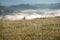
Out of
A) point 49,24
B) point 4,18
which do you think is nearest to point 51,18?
point 49,24

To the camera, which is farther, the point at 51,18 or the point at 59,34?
the point at 51,18

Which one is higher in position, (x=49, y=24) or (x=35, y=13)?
(x=35, y=13)

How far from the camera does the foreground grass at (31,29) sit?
268cm

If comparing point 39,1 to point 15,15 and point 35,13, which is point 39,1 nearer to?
point 35,13

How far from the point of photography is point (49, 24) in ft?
9.58

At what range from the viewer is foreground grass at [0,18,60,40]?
2.68 metres

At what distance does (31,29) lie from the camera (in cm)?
281

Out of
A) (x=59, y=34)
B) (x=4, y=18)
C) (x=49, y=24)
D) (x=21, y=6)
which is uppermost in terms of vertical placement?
(x=21, y=6)

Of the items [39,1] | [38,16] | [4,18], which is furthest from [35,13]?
[4,18]

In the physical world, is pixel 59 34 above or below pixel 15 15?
below

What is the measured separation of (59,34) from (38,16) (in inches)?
24.7

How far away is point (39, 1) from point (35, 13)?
0.30 metres

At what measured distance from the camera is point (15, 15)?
297 centimetres

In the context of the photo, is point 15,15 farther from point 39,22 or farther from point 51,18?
point 51,18
